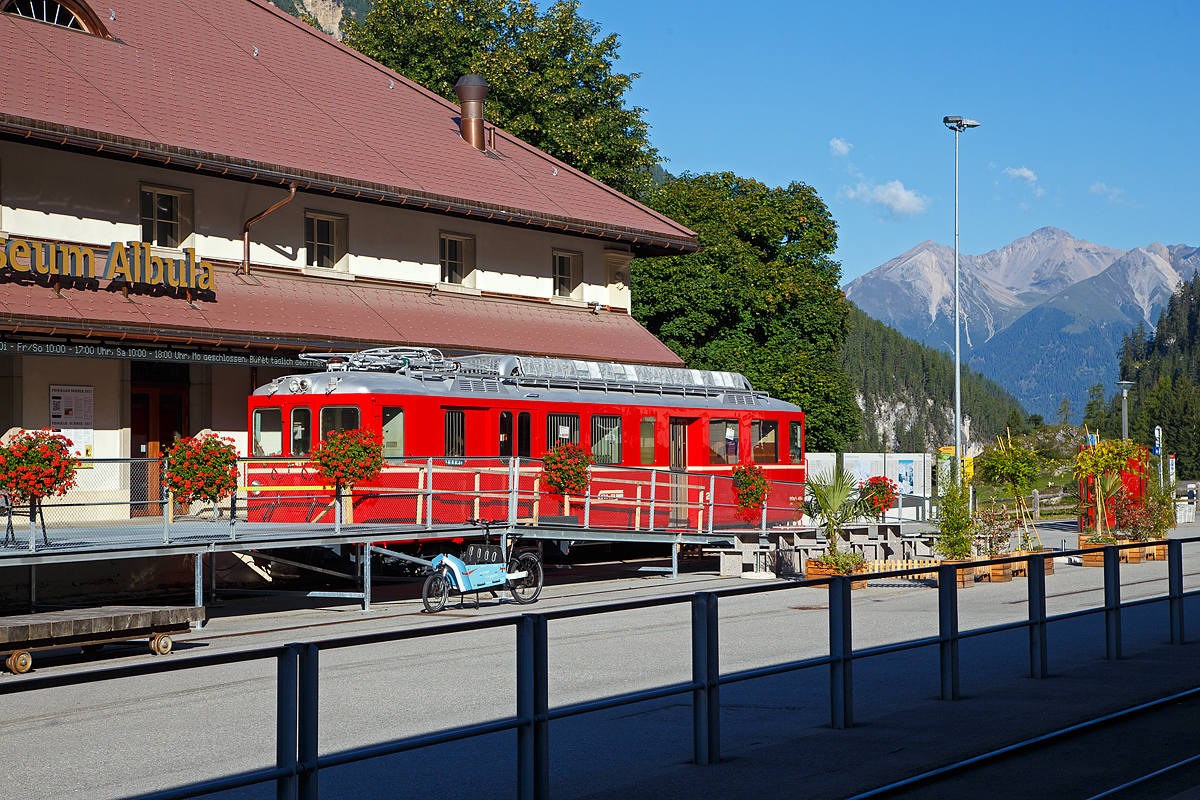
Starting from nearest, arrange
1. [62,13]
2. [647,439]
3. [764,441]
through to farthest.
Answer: [647,439] → [62,13] → [764,441]

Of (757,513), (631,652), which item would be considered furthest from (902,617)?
(757,513)

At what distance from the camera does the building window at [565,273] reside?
1226 inches

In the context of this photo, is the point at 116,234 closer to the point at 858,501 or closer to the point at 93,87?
the point at 93,87

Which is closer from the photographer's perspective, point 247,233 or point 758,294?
point 247,233

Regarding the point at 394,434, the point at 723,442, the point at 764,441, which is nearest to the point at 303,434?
the point at 394,434

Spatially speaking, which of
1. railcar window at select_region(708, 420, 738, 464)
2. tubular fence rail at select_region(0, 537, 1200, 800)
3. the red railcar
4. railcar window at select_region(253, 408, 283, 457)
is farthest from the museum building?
tubular fence rail at select_region(0, 537, 1200, 800)

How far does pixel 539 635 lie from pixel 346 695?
104 cm

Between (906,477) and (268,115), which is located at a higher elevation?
(268,115)

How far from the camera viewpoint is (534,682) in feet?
21.5

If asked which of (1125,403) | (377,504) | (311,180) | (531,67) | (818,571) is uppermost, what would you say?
(531,67)

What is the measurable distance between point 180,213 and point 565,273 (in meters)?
10.6

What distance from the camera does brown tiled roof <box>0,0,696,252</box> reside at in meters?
21.8

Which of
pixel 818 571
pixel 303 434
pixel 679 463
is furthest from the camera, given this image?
pixel 679 463

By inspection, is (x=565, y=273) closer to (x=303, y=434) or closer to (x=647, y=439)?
(x=647, y=439)
